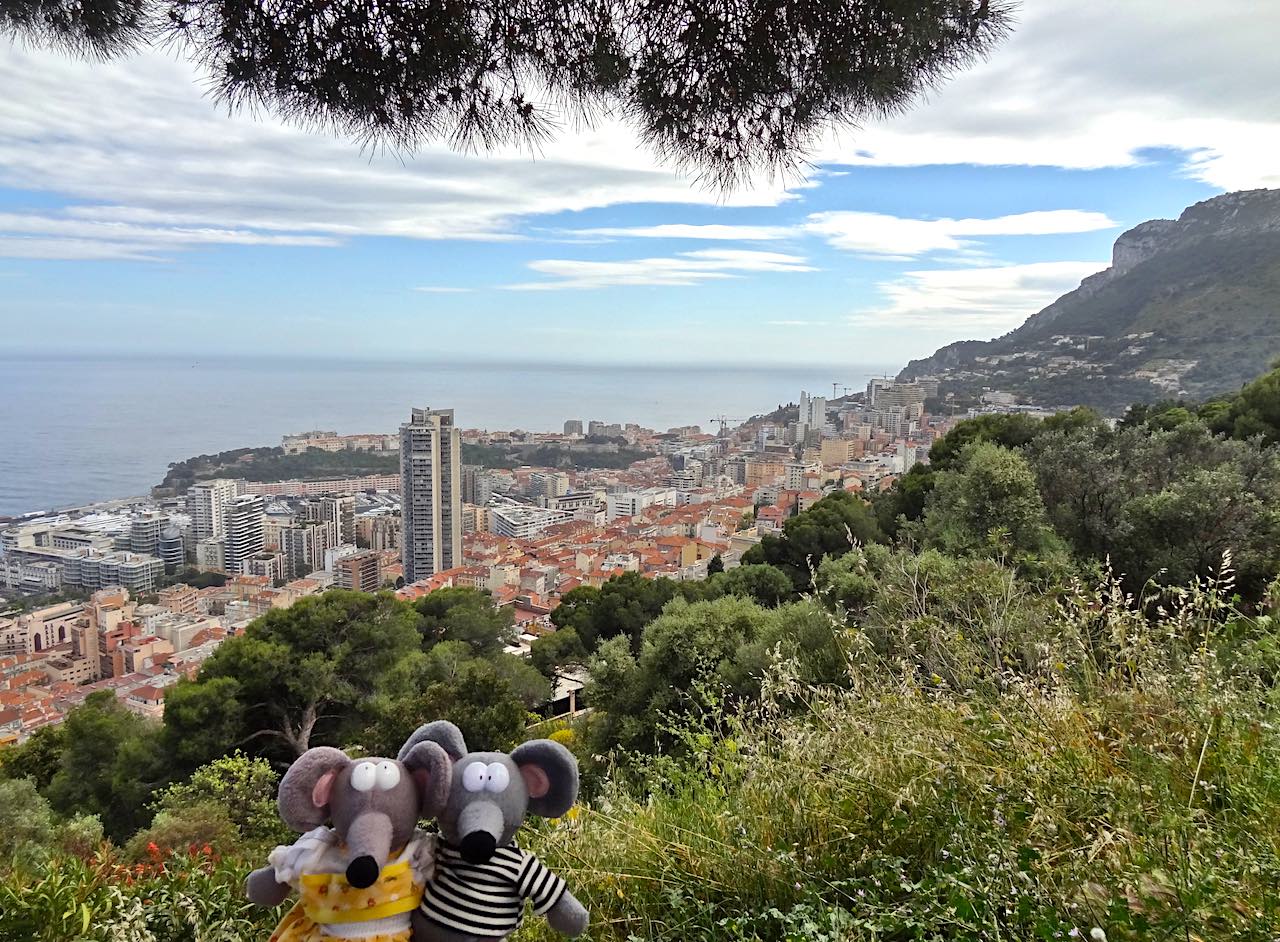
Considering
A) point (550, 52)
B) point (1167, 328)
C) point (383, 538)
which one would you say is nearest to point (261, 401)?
point (383, 538)

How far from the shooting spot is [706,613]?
25.6 feet

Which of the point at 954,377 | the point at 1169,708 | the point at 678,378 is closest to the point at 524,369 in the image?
the point at 678,378

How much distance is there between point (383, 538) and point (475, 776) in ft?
118

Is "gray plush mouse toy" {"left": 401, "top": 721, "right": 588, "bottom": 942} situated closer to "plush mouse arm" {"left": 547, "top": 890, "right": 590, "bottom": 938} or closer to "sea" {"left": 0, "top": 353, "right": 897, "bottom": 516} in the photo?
"plush mouse arm" {"left": 547, "top": 890, "right": 590, "bottom": 938}

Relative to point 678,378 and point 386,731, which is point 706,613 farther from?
point 678,378

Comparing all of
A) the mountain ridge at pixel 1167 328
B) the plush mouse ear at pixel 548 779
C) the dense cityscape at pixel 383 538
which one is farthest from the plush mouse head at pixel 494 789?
the mountain ridge at pixel 1167 328

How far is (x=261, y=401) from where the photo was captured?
2852 inches

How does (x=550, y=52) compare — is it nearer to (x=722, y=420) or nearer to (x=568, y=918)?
(x=568, y=918)

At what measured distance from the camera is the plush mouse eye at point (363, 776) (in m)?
1.20

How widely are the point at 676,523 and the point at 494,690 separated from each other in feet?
81.3

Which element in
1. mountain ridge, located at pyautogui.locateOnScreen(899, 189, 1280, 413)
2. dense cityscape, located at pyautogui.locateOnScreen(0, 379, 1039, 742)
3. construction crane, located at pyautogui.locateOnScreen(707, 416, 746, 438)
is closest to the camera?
dense cityscape, located at pyautogui.locateOnScreen(0, 379, 1039, 742)

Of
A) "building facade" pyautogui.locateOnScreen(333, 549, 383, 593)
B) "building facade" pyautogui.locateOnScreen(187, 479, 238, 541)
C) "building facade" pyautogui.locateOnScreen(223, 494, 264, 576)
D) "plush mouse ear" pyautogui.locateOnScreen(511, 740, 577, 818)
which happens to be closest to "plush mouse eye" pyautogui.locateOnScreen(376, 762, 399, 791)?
"plush mouse ear" pyautogui.locateOnScreen(511, 740, 577, 818)

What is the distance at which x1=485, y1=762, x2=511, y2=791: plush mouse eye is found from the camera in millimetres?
1262

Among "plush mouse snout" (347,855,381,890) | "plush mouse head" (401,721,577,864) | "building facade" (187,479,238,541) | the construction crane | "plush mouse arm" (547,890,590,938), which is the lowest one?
"building facade" (187,479,238,541)
